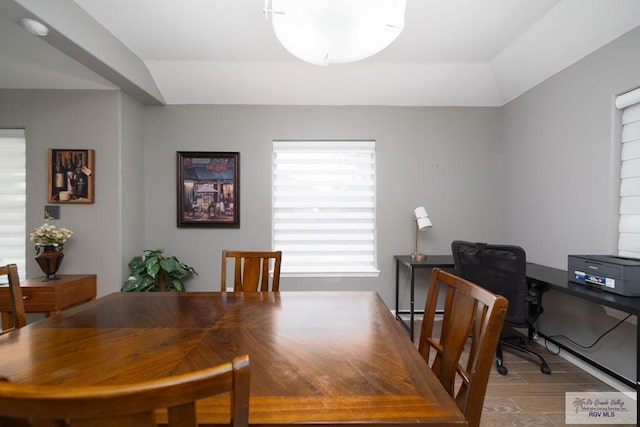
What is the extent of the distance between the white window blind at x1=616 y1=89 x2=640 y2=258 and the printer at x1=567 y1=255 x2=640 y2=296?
0.49 feet

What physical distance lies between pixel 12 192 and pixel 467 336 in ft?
13.4

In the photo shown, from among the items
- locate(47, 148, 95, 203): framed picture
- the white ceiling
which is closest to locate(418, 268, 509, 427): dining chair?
the white ceiling

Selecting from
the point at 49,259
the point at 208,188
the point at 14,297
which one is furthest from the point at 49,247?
the point at 14,297

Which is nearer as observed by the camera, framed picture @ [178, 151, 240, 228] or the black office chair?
the black office chair

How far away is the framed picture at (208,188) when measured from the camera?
321cm

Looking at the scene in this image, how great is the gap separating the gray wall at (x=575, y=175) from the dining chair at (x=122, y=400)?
2782mm

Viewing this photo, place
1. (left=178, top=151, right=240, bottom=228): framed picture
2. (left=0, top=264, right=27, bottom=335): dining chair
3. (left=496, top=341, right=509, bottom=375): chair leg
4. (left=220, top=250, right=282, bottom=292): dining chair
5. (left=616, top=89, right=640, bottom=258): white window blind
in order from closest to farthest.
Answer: (left=0, top=264, right=27, bottom=335): dining chair → (left=220, top=250, right=282, bottom=292): dining chair → (left=616, top=89, right=640, bottom=258): white window blind → (left=496, top=341, right=509, bottom=375): chair leg → (left=178, top=151, right=240, bottom=228): framed picture

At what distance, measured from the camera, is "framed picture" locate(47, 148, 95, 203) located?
272 cm

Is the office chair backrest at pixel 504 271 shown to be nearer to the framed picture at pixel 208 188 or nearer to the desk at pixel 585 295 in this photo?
the desk at pixel 585 295

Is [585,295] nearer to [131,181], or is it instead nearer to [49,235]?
[131,181]

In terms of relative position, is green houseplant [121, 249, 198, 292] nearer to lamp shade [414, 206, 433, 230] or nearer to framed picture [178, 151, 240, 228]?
framed picture [178, 151, 240, 228]

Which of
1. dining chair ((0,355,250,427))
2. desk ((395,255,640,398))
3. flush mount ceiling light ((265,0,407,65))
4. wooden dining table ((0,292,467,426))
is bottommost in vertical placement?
desk ((395,255,640,398))

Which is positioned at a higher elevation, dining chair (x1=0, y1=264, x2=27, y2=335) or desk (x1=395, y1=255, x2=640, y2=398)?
dining chair (x1=0, y1=264, x2=27, y2=335)

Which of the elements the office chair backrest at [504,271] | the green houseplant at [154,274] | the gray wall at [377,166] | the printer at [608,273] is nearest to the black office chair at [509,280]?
the office chair backrest at [504,271]
